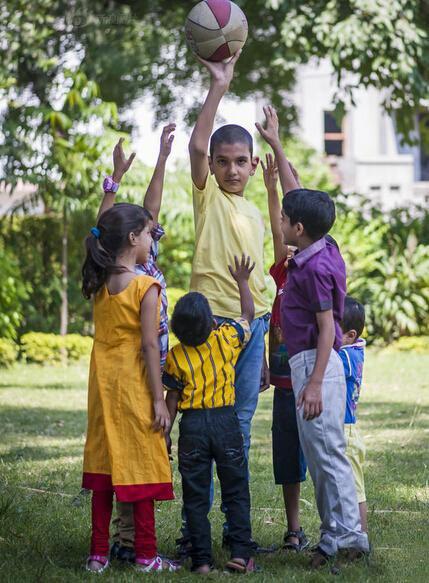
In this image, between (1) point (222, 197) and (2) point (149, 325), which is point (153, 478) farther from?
(1) point (222, 197)

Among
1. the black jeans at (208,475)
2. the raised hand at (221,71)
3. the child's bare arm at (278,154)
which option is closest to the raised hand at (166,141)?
the raised hand at (221,71)

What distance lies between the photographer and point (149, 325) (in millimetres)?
4121

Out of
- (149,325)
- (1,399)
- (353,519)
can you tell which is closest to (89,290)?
(149,325)

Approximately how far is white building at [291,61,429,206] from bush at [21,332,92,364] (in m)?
17.9

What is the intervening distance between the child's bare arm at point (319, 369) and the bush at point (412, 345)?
12253 mm

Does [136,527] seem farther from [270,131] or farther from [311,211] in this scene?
[270,131]

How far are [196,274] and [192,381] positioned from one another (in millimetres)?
572

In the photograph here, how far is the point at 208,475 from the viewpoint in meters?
4.21

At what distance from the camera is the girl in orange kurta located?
4.10m

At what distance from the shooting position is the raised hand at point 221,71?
14.8 ft

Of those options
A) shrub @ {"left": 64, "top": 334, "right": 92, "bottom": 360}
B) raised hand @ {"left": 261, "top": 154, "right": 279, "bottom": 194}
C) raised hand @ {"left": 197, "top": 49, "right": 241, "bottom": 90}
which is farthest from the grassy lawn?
shrub @ {"left": 64, "top": 334, "right": 92, "bottom": 360}

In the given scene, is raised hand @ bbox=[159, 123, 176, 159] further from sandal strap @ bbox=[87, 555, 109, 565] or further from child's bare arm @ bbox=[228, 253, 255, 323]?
sandal strap @ bbox=[87, 555, 109, 565]

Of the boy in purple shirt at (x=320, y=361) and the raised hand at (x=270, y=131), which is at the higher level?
the raised hand at (x=270, y=131)

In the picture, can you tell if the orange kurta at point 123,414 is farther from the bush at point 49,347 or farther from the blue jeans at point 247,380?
the bush at point 49,347
